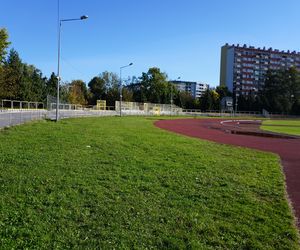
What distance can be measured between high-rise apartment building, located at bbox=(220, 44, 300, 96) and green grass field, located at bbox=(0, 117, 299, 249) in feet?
554

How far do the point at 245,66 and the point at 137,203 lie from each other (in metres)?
184

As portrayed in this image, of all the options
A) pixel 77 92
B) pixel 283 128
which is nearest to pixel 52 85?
pixel 77 92

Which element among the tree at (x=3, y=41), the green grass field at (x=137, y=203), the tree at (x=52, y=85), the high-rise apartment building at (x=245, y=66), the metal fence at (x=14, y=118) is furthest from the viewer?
the high-rise apartment building at (x=245, y=66)

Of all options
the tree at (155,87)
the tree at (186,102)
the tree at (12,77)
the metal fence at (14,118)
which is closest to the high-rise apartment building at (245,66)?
the tree at (186,102)

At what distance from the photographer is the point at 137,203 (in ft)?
26.1

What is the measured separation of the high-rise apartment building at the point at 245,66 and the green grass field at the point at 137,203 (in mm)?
168789

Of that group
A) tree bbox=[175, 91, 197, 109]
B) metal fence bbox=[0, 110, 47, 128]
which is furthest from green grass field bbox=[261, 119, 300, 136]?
tree bbox=[175, 91, 197, 109]

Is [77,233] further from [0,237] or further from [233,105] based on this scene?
[233,105]

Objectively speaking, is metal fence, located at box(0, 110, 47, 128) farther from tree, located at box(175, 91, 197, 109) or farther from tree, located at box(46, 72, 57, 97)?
tree, located at box(175, 91, 197, 109)

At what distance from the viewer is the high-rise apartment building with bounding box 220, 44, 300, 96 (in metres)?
183

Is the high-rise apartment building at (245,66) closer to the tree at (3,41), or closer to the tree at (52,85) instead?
the tree at (52,85)

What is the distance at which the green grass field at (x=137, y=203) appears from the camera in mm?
6152

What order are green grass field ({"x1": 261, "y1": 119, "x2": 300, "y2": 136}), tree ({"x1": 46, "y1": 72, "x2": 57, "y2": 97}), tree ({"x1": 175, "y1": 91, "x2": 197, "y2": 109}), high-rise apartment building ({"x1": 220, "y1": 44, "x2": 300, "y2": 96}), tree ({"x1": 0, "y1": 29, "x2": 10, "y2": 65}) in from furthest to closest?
high-rise apartment building ({"x1": 220, "y1": 44, "x2": 300, "y2": 96})
tree ({"x1": 175, "y1": 91, "x2": 197, "y2": 109})
tree ({"x1": 46, "y1": 72, "x2": 57, "y2": 97})
tree ({"x1": 0, "y1": 29, "x2": 10, "y2": 65})
green grass field ({"x1": 261, "y1": 119, "x2": 300, "y2": 136})

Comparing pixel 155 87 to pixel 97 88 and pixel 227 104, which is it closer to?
pixel 97 88
